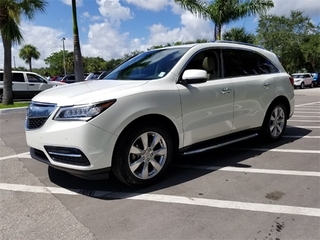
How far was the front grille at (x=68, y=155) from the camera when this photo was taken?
3.12 m

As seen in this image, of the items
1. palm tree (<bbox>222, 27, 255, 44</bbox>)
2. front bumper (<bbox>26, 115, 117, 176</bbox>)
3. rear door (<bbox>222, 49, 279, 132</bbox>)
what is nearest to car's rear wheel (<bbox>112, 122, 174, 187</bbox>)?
front bumper (<bbox>26, 115, 117, 176</bbox>)

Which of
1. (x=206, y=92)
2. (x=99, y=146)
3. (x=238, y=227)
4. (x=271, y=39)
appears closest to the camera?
(x=238, y=227)

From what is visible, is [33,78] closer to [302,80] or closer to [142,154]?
[142,154]

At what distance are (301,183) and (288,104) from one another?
2.39 meters

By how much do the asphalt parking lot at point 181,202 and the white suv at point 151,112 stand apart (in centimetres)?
35

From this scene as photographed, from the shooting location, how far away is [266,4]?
1809 centimetres

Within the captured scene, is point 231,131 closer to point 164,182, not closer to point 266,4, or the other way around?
point 164,182

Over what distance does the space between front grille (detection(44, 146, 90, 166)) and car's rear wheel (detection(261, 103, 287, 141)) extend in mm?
3448

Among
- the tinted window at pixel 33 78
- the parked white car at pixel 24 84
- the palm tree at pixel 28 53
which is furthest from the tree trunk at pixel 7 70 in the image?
the palm tree at pixel 28 53

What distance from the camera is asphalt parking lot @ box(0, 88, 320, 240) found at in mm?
2639

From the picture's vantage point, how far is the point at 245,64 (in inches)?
195

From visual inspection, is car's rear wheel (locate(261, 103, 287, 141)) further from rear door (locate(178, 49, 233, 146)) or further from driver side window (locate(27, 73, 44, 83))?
driver side window (locate(27, 73, 44, 83))

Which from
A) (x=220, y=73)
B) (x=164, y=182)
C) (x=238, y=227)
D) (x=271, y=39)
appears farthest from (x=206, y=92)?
(x=271, y=39)

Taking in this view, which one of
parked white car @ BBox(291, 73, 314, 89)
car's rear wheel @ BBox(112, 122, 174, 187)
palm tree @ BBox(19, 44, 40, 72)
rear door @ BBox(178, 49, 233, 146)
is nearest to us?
car's rear wheel @ BBox(112, 122, 174, 187)
